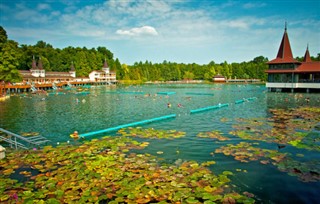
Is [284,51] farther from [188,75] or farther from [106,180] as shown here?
[188,75]

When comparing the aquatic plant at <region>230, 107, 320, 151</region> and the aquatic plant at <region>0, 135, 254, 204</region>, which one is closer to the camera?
the aquatic plant at <region>0, 135, 254, 204</region>

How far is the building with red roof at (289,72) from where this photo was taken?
4122 cm

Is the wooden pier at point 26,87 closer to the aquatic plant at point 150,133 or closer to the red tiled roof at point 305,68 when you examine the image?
the aquatic plant at point 150,133

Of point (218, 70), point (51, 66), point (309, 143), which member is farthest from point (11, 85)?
point (218, 70)

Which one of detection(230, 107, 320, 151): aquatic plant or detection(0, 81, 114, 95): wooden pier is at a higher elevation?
detection(0, 81, 114, 95): wooden pier

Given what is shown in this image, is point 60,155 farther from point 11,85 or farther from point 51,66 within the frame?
point 51,66

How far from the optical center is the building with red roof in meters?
41.2

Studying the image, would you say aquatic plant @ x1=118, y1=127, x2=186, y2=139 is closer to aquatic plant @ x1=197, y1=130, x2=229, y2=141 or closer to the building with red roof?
aquatic plant @ x1=197, y1=130, x2=229, y2=141

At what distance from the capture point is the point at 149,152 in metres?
10.7

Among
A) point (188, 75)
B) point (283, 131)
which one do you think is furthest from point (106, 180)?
point (188, 75)

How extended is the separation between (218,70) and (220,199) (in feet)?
375

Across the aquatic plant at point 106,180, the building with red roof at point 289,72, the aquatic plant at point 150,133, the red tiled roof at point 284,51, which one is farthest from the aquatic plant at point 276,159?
the red tiled roof at point 284,51

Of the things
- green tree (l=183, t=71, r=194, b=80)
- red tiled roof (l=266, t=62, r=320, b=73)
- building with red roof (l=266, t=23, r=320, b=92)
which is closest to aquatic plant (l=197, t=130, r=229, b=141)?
red tiled roof (l=266, t=62, r=320, b=73)

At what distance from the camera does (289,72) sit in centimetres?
4194
